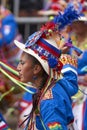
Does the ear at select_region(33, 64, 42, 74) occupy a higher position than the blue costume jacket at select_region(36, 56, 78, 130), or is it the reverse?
the ear at select_region(33, 64, 42, 74)

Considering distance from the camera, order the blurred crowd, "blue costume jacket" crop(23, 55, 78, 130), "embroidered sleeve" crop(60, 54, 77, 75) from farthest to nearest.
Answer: the blurred crowd
"embroidered sleeve" crop(60, 54, 77, 75)
"blue costume jacket" crop(23, 55, 78, 130)

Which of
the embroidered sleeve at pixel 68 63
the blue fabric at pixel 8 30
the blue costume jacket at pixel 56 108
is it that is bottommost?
Answer: the blue costume jacket at pixel 56 108

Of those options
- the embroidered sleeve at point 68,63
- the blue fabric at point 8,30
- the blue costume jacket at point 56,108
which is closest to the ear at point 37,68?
the blue costume jacket at point 56,108

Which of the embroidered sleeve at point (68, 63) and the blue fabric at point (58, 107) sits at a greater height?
the embroidered sleeve at point (68, 63)

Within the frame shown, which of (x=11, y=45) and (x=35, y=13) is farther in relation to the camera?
(x=35, y=13)

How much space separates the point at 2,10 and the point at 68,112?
588 centimetres

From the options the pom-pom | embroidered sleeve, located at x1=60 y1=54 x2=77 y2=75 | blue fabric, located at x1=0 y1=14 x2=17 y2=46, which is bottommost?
embroidered sleeve, located at x1=60 y1=54 x2=77 y2=75

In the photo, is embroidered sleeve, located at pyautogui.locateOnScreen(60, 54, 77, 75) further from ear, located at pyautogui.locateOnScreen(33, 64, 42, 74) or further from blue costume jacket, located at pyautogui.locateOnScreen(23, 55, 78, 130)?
ear, located at pyautogui.locateOnScreen(33, 64, 42, 74)

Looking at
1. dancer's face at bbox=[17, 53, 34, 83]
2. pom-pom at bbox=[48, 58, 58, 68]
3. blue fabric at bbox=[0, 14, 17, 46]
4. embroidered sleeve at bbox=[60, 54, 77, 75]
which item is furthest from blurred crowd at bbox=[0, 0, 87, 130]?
pom-pom at bbox=[48, 58, 58, 68]

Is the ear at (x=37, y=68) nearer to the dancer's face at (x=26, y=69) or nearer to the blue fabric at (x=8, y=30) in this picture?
the dancer's face at (x=26, y=69)

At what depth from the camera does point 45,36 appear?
5215 millimetres

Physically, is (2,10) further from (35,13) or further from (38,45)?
(38,45)

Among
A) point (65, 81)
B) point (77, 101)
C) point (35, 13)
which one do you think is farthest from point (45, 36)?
point (35, 13)

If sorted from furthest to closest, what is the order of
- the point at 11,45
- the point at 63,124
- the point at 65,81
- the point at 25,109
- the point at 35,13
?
the point at 35,13 → the point at 11,45 → the point at 25,109 → the point at 65,81 → the point at 63,124
